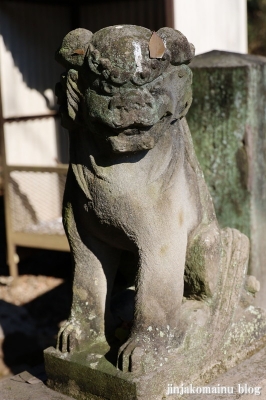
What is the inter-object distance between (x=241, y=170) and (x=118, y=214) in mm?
1530

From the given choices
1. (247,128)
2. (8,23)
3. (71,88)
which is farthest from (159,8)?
(71,88)

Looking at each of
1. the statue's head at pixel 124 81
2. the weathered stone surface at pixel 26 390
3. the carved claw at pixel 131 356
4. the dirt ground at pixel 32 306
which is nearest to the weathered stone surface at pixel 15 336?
the dirt ground at pixel 32 306

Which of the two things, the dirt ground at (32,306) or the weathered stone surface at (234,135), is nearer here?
the weathered stone surface at (234,135)

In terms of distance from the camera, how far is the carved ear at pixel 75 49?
2078mm

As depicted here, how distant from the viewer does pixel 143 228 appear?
7.20 ft

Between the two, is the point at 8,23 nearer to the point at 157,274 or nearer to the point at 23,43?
the point at 23,43

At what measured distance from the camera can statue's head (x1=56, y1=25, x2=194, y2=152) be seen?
200 centimetres

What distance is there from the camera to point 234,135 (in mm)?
3490

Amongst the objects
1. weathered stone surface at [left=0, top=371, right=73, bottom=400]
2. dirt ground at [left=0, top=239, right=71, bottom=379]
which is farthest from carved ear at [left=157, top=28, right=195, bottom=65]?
dirt ground at [left=0, top=239, right=71, bottom=379]

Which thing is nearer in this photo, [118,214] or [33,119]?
[118,214]

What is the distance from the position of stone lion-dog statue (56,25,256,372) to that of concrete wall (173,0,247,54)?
285cm

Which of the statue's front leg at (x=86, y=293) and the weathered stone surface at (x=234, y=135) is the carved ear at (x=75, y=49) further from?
the weathered stone surface at (x=234, y=135)

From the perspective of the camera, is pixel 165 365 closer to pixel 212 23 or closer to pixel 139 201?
pixel 139 201

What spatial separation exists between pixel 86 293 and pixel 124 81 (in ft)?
2.74
